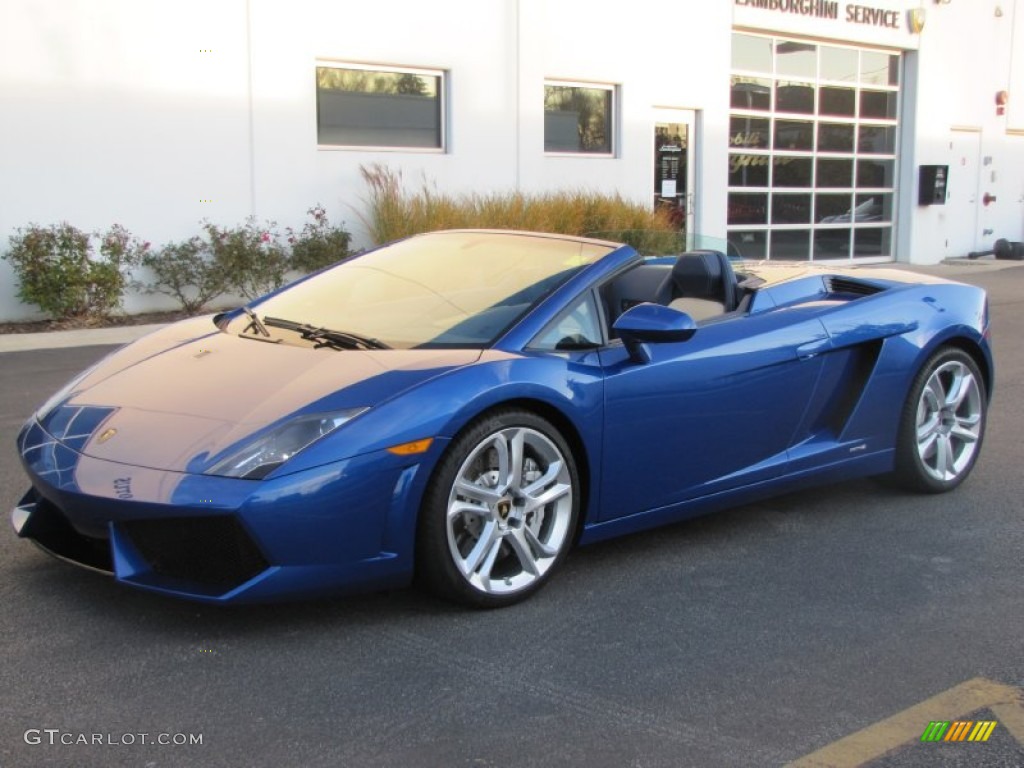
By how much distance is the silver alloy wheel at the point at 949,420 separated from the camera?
5.42 metres

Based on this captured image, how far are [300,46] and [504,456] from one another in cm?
1045

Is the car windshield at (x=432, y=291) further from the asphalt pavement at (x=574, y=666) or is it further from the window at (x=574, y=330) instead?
the asphalt pavement at (x=574, y=666)

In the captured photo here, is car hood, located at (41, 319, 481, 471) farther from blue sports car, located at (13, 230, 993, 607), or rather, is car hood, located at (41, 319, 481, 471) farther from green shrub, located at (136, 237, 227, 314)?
green shrub, located at (136, 237, 227, 314)

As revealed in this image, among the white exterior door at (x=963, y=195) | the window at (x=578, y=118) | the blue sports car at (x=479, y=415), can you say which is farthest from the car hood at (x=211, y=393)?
the white exterior door at (x=963, y=195)

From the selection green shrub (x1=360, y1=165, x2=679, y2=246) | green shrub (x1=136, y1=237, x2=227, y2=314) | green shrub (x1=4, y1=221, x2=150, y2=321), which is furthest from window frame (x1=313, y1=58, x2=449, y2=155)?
green shrub (x1=4, y1=221, x2=150, y2=321)

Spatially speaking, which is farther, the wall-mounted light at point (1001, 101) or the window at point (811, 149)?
the wall-mounted light at point (1001, 101)

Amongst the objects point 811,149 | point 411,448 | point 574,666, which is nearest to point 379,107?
point 811,149

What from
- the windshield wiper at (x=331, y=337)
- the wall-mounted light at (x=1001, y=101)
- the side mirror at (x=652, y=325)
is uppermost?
the wall-mounted light at (x=1001, y=101)

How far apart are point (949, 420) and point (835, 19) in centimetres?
1570

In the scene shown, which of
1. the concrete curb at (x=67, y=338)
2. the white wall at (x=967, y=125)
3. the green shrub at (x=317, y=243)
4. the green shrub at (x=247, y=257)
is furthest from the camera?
the white wall at (x=967, y=125)

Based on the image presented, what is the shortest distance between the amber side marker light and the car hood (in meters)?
0.18

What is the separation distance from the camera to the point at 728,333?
461 cm

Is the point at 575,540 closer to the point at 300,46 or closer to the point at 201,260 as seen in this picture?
the point at 201,260

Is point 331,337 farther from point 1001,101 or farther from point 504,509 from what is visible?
point 1001,101
